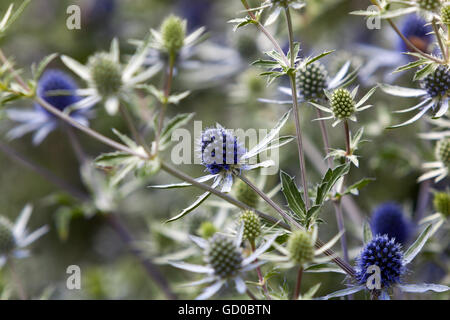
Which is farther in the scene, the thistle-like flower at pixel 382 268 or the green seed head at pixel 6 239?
the green seed head at pixel 6 239

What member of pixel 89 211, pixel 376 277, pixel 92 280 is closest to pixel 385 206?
pixel 376 277

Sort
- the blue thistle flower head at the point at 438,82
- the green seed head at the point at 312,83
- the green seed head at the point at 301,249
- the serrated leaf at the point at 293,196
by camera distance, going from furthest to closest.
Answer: the green seed head at the point at 312,83 → the blue thistle flower head at the point at 438,82 → the serrated leaf at the point at 293,196 → the green seed head at the point at 301,249

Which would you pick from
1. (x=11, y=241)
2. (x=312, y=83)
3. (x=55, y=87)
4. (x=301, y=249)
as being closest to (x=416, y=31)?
(x=312, y=83)

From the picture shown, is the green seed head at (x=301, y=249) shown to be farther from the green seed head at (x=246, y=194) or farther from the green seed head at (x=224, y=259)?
the green seed head at (x=246, y=194)

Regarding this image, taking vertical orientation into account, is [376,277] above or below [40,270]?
below

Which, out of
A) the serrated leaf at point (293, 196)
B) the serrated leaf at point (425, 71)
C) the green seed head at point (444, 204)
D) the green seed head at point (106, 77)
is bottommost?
the serrated leaf at point (293, 196)

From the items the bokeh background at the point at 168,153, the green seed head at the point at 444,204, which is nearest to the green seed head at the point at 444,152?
the green seed head at the point at 444,204

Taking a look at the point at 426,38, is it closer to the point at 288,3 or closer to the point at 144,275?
the point at 288,3

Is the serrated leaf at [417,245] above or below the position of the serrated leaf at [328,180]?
below
